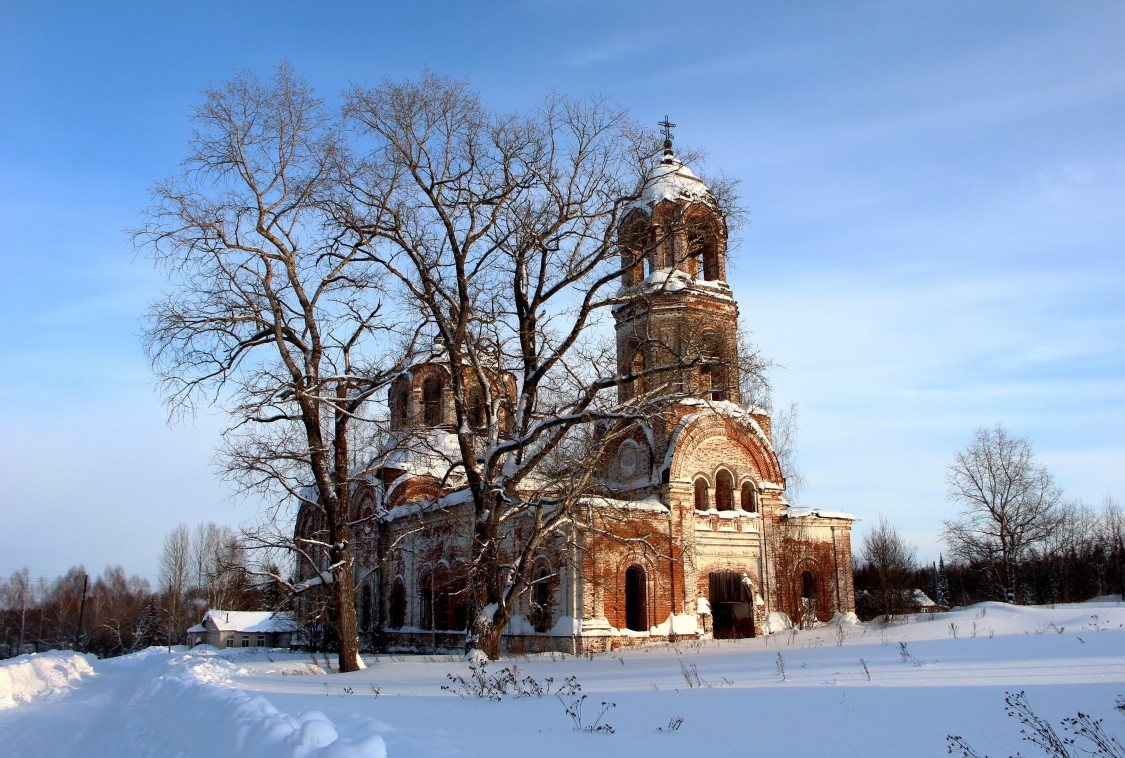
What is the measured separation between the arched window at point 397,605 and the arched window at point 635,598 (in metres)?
8.92

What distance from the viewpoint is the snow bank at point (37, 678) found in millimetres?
16953

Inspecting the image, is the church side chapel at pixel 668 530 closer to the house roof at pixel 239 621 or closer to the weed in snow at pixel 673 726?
the weed in snow at pixel 673 726

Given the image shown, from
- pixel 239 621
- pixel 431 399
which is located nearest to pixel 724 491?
pixel 431 399

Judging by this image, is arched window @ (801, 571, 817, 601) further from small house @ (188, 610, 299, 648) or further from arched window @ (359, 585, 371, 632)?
small house @ (188, 610, 299, 648)

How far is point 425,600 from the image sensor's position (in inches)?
1081

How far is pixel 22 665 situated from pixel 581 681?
51.9 feet

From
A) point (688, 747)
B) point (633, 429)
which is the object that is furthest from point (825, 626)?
point (688, 747)

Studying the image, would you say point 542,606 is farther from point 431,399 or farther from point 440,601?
point 431,399

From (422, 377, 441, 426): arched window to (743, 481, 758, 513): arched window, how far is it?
10.5m

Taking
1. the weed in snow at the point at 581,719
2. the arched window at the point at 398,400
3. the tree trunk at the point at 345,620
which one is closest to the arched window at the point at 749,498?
the arched window at the point at 398,400

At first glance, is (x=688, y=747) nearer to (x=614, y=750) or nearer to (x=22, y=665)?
(x=614, y=750)

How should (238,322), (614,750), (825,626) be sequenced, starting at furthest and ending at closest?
(825,626)
(238,322)
(614,750)

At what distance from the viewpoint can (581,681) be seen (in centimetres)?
1191

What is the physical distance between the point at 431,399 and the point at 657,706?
22.9 meters
